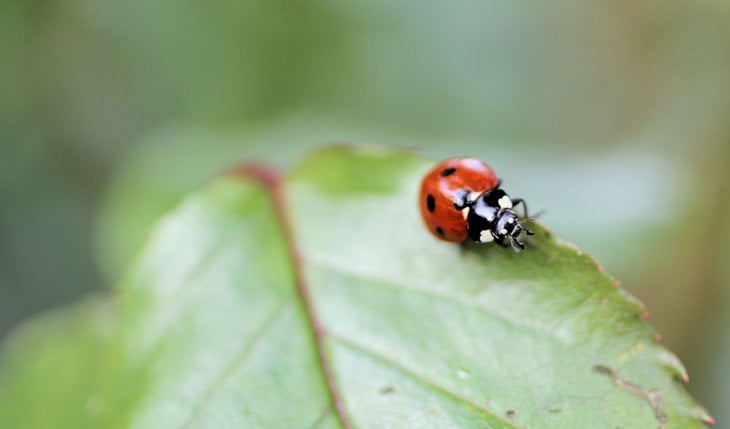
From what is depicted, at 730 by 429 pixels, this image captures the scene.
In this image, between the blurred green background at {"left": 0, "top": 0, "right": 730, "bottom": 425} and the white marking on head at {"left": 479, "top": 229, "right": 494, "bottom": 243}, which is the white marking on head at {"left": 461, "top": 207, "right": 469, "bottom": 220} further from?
the blurred green background at {"left": 0, "top": 0, "right": 730, "bottom": 425}

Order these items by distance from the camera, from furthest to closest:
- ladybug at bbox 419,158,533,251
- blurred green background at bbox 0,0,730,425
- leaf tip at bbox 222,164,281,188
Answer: blurred green background at bbox 0,0,730,425 < leaf tip at bbox 222,164,281,188 < ladybug at bbox 419,158,533,251

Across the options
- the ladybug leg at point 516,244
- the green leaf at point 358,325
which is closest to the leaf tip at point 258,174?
the green leaf at point 358,325

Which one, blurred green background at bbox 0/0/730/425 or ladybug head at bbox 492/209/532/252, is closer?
ladybug head at bbox 492/209/532/252

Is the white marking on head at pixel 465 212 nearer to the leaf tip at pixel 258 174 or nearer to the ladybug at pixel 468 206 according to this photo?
the ladybug at pixel 468 206

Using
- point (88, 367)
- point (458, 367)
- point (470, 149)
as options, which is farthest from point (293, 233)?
point (470, 149)

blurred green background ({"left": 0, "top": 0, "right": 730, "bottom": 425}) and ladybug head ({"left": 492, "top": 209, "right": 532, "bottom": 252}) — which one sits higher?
ladybug head ({"left": 492, "top": 209, "right": 532, "bottom": 252})

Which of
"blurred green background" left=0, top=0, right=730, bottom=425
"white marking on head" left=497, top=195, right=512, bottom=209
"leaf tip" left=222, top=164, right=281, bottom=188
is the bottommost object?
"blurred green background" left=0, top=0, right=730, bottom=425

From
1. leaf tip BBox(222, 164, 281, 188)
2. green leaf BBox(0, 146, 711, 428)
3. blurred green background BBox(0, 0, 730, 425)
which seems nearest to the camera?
green leaf BBox(0, 146, 711, 428)

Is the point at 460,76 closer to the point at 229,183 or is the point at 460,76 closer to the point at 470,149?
the point at 470,149

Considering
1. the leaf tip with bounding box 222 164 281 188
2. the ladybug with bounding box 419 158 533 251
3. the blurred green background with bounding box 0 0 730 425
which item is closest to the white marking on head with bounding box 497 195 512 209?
the ladybug with bounding box 419 158 533 251
